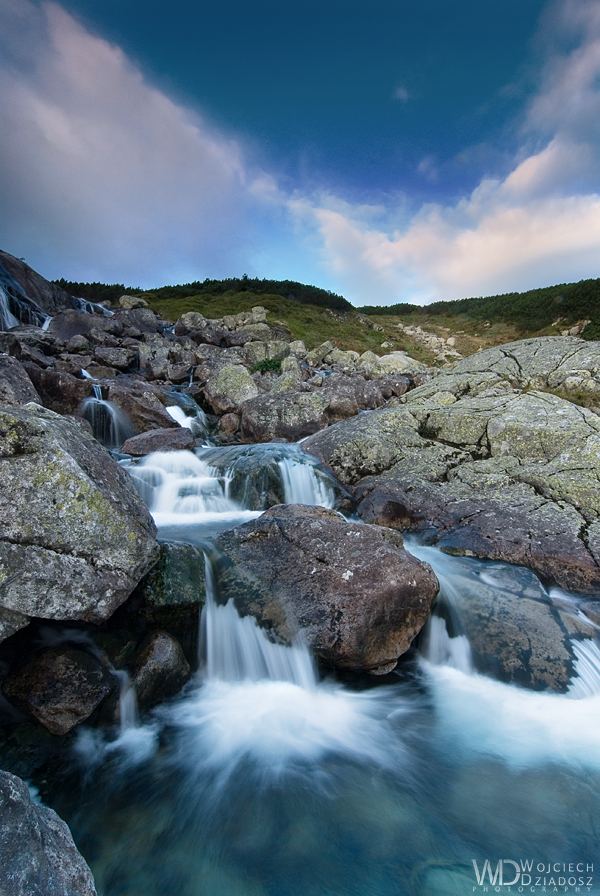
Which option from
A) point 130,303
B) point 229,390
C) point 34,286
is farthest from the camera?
point 130,303

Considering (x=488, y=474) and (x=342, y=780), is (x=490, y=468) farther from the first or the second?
(x=342, y=780)

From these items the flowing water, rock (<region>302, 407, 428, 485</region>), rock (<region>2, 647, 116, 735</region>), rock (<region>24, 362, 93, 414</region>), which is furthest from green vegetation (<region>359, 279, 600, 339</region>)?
rock (<region>2, 647, 116, 735</region>)

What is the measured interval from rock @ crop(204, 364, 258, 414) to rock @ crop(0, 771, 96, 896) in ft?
51.2

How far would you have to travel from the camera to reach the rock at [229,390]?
1783 centimetres

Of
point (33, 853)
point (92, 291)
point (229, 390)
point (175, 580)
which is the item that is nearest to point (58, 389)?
point (229, 390)

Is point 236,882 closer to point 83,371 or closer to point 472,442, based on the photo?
point 472,442

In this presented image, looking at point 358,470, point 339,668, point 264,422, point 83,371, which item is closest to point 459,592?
point 339,668

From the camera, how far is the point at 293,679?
5.49 metres

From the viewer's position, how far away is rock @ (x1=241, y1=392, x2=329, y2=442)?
1454 centimetres

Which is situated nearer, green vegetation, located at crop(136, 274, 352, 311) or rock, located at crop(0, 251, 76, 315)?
rock, located at crop(0, 251, 76, 315)

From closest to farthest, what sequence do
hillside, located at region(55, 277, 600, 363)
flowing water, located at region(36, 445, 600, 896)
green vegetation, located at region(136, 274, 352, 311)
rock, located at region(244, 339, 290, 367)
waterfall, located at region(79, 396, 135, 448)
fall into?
flowing water, located at region(36, 445, 600, 896) → waterfall, located at region(79, 396, 135, 448) → rock, located at region(244, 339, 290, 367) → hillside, located at region(55, 277, 600, 363) → green vegetation, located at region(136, 274, 352, 311)

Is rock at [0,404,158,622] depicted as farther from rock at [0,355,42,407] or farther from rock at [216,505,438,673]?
rock at [0,355,42,407]

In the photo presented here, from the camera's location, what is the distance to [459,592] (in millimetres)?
6684

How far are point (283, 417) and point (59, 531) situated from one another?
11064mm
